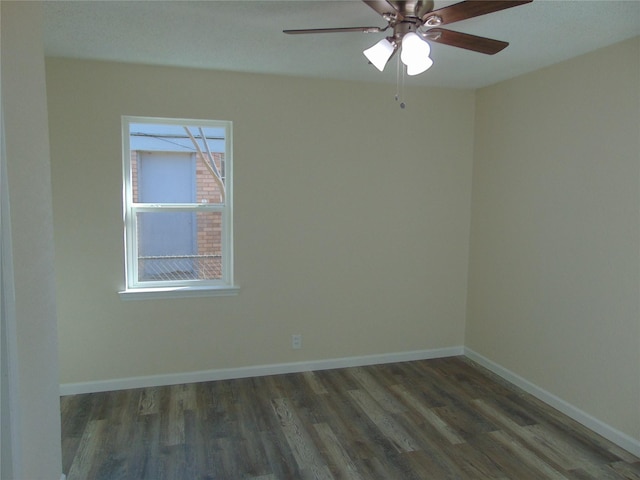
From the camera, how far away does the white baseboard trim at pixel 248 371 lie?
332 centimetres

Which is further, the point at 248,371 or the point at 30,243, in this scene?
the point at 248,371

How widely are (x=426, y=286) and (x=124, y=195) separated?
2.66 meters

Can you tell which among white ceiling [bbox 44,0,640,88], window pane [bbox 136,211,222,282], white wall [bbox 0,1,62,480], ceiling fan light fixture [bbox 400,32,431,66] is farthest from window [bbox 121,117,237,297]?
ceiling fan light fixture [bbox 400,32,431,66]

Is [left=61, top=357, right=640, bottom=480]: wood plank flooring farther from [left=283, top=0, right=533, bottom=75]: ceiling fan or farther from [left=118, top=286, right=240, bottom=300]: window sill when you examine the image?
[left=283, top=0, right=533, bottom=75]: ceiling fan

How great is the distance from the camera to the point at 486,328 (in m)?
3.89

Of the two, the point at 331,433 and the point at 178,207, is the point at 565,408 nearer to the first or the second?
the point at 331,433

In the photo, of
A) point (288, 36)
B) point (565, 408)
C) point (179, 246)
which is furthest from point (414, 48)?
point (565, 408)

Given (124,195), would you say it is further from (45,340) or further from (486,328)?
A: (486,328)

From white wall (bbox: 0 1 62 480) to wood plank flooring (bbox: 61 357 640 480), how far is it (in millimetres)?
649

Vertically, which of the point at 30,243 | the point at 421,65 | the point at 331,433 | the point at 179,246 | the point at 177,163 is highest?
the point at 421,65

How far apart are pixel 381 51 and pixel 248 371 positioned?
269 cm

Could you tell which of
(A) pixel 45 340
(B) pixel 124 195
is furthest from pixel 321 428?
(B) pixel 124 195

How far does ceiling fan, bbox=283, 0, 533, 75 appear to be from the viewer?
1.69 meters

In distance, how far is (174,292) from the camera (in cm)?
342
